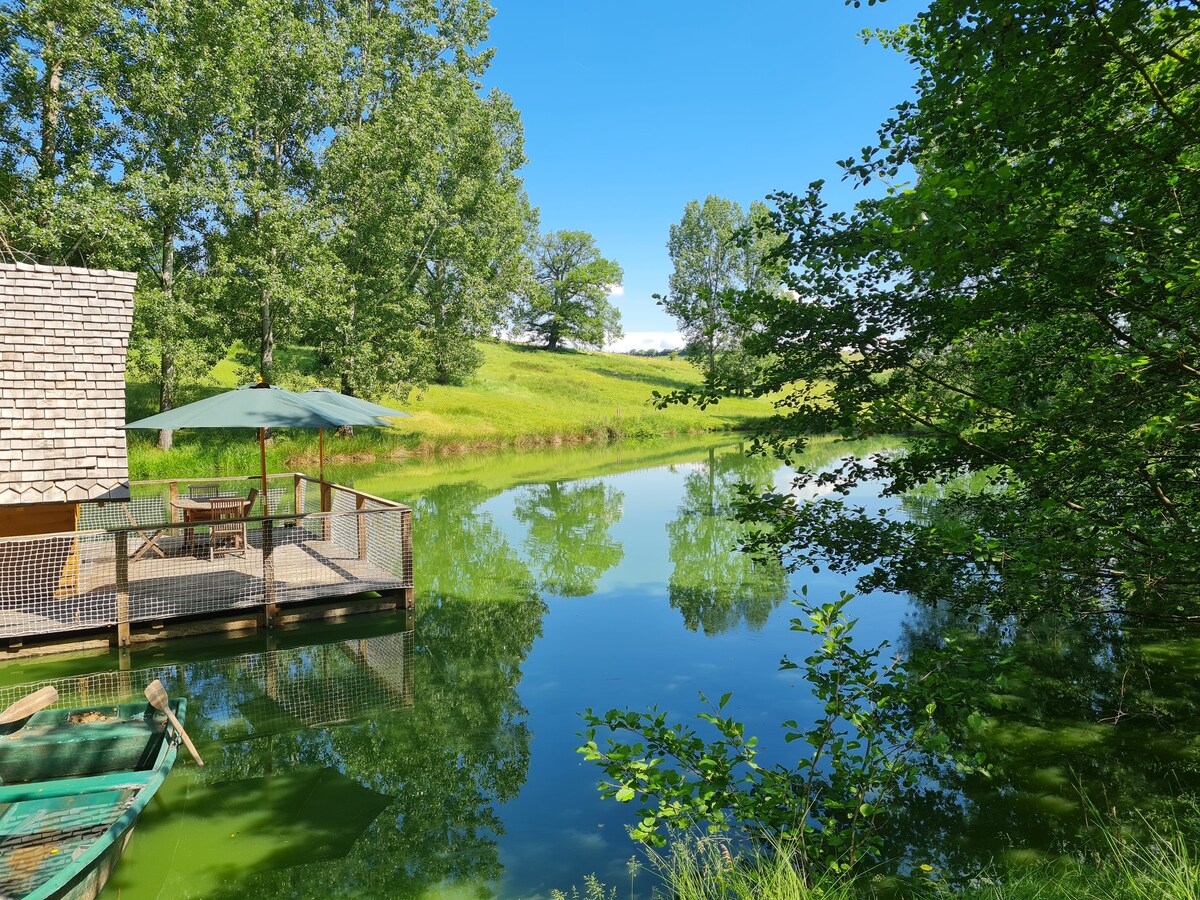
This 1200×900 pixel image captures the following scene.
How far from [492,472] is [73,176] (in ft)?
58.7

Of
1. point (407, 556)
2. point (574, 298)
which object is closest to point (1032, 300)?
point (407, 556)

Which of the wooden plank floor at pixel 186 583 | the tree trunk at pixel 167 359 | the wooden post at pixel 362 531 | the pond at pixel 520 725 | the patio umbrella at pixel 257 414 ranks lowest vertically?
the pond at pixel 520 725

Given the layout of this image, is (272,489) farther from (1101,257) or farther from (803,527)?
(1101,257)

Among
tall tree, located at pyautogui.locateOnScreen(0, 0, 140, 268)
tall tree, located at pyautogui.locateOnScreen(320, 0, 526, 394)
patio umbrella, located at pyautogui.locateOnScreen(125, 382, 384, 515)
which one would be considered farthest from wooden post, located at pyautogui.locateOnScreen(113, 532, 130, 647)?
tall tree, located at pyautogui.locateOnScreen(320, 0, 526, 394)

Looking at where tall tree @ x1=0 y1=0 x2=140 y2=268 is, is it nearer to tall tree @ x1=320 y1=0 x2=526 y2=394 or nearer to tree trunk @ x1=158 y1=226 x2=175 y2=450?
tree trunk @ x1=158 y1=226 x2=175 y2=450

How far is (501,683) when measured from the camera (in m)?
9.47

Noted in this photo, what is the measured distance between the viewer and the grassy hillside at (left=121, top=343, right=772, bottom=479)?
2738 centimetres

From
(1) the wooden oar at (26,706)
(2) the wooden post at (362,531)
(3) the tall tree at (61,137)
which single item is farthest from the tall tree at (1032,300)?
(3) the tall tree at (61,137)

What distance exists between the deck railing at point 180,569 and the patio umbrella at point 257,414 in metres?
1.43

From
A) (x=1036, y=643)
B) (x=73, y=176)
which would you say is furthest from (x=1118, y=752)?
(x=73, y=176)

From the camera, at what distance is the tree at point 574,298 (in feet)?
262

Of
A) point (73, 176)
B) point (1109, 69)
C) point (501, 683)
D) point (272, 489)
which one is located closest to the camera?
point (1109, 69)

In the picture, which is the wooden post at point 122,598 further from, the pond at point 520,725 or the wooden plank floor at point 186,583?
the pond at point 520,725

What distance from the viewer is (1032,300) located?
16.8ft
